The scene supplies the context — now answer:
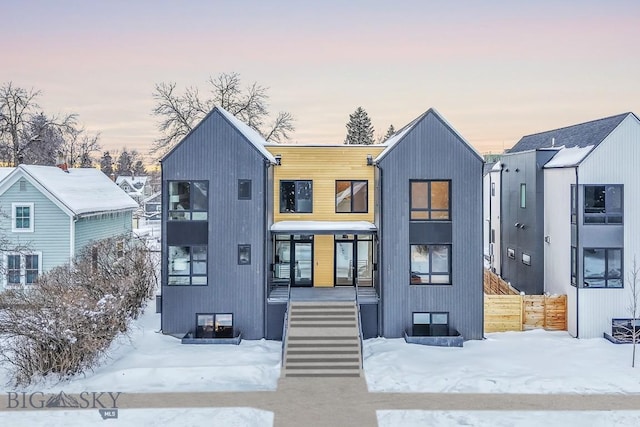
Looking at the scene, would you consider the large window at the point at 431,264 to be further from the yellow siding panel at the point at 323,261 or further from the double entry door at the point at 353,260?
the yellow siding panel at the point at 323,261

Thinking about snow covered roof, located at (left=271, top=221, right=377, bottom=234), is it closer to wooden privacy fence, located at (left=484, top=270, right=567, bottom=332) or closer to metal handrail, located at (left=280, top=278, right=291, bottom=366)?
metal handrail, located at (left=280, top=278, right=291, bottom=366)

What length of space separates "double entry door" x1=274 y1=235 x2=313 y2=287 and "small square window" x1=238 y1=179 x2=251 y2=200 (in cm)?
300

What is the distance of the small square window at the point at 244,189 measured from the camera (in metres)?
17.0

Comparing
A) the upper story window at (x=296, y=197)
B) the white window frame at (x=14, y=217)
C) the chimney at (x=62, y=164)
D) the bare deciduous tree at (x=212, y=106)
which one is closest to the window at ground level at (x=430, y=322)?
the upper story window at (x=296, y=197)

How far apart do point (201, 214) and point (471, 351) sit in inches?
429

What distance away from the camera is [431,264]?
56.3ft

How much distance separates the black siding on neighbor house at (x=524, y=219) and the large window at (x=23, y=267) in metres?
23.3

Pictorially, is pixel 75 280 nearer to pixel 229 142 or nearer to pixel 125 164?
pixel 229 142

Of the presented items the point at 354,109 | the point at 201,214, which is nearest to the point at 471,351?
the point at 201,214

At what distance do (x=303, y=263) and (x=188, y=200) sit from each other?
5603mm

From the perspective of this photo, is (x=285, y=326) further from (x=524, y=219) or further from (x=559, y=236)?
(x=524, y=219)

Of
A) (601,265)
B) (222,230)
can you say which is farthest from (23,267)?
(601,265)

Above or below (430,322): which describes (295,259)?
A: above

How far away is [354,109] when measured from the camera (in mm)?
50406
